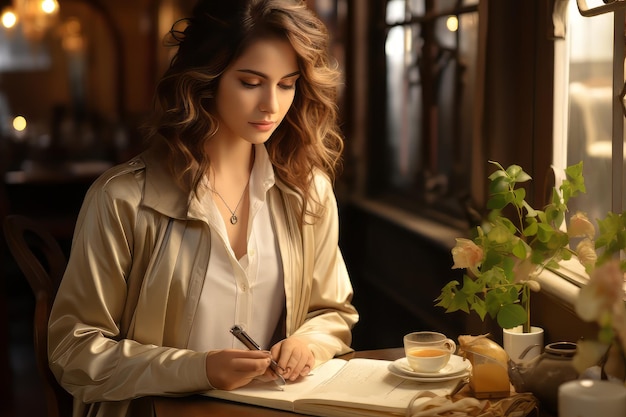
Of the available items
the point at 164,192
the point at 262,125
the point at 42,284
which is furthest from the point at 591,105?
the point at 42,284

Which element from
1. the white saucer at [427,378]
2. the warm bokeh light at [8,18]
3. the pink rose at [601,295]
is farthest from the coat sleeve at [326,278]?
the warm bokeh light at [8,18]

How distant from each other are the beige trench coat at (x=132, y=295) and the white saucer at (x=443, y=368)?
207mm

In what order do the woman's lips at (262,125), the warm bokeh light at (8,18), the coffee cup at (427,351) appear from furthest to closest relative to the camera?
the warm bokeh light at (8,18) → the woman's lips at (262,125) → the coffee cup at (427,351)

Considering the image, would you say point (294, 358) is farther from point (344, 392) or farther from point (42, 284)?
point (42, 284)

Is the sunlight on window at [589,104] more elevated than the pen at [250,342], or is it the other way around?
the sunlight on window at [589,104]

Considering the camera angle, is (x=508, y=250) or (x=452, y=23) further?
(x=452, y=23)

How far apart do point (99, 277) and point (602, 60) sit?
1.15 metres

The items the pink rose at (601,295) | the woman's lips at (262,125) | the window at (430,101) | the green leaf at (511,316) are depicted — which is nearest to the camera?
the pink rose at (601,295)

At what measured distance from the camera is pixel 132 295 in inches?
76.5

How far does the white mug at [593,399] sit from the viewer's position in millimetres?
1249

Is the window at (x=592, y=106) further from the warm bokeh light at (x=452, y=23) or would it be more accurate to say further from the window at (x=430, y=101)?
the warm bokeh light at (x=452, y=23)

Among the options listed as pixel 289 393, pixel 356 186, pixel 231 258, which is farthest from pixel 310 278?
pixel 356 186

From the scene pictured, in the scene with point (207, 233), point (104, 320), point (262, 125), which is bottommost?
point (104, 320)

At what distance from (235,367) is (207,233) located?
15.5 inches
